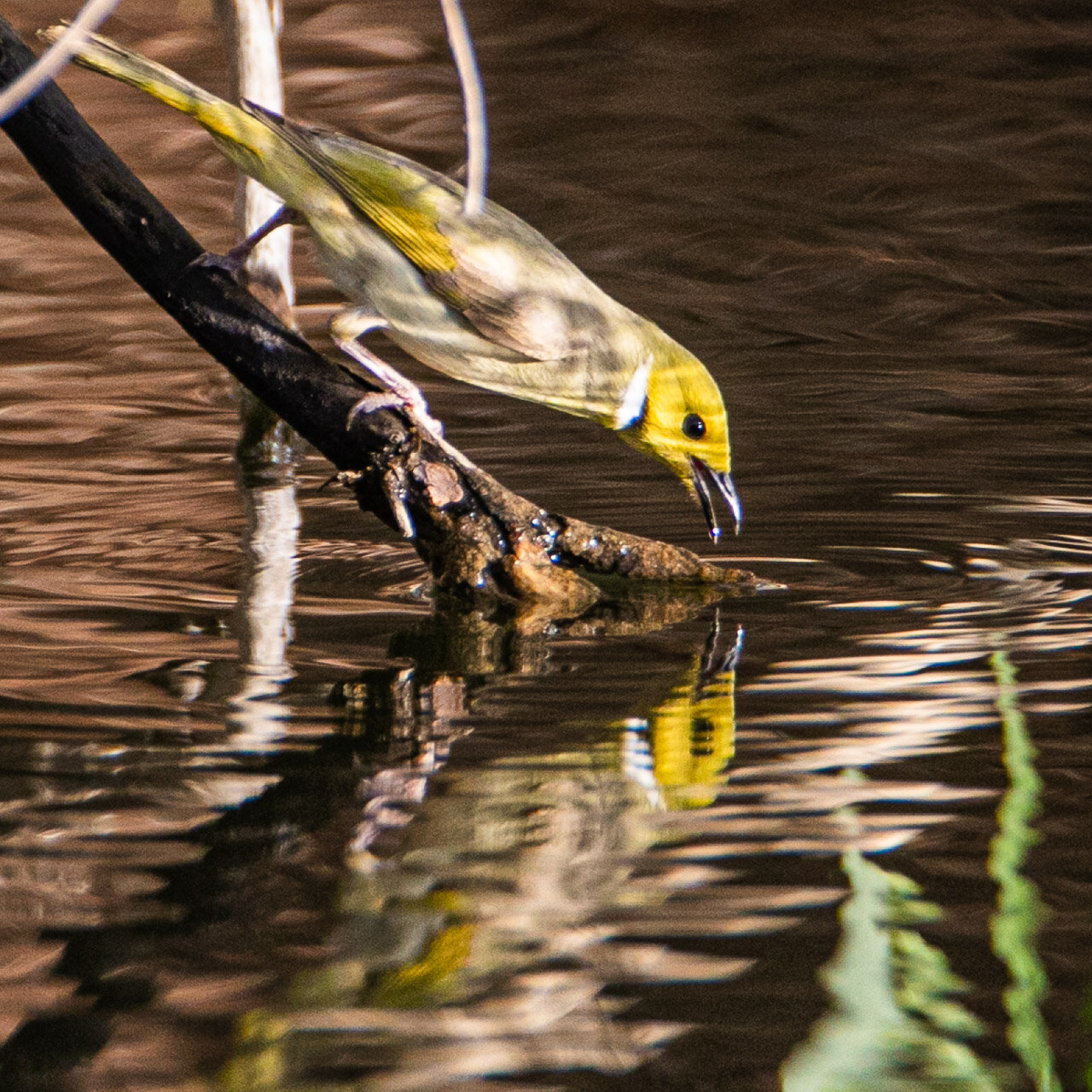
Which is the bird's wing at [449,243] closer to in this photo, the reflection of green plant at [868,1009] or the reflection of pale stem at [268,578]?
the reflection of pale stem at [268,578]

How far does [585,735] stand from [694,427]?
1.39 metres

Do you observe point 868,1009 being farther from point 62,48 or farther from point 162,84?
point 162,84

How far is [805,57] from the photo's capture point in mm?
10141

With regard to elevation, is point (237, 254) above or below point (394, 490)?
above

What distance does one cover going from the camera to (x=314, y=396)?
3625mm

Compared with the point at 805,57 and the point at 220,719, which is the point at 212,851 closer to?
the point at 220,719

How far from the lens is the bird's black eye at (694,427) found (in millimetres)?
4027

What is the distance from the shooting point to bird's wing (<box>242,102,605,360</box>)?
376cm

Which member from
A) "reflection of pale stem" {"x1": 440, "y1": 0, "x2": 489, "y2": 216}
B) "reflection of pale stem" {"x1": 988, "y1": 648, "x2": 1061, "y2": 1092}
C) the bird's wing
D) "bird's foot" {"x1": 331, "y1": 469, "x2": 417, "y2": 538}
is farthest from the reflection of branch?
"reflection of pale stem" {"x1": 988, "y1": 648, "x2": 1061, "y2": 1092}

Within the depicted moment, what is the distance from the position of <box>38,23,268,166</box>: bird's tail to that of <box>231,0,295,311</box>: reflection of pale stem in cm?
202

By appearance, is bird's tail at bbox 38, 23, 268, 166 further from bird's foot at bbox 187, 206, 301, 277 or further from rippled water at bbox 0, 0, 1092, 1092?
rippled water at bbox 0, 0, 1092, 1092

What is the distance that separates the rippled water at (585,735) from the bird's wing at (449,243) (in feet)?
2.31

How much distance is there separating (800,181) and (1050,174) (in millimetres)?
1419

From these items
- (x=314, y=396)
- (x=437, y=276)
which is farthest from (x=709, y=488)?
(x=314, y=396)
